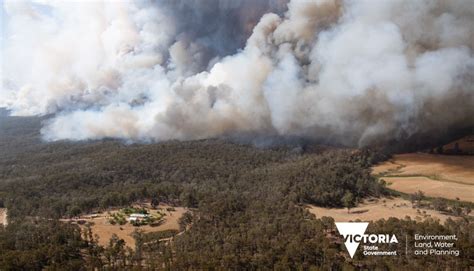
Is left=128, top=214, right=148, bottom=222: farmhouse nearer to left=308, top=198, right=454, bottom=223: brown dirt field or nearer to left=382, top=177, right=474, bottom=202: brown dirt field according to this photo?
left=308, top=198, right=454, bottom=223: brown dirt field

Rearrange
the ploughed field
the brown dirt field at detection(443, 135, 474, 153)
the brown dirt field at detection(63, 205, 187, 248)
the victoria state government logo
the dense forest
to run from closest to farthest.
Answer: the victoria state government logo
the dense forest
the brown dirt field at detection(63, 205, 187, 248)
the ploughed field
the brown dirt field at detection(443, 135, 474, 153)

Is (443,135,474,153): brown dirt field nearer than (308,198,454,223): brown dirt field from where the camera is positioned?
No

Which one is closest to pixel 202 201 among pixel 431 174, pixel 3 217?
pixel 3 217

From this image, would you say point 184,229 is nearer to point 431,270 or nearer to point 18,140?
point 431,270

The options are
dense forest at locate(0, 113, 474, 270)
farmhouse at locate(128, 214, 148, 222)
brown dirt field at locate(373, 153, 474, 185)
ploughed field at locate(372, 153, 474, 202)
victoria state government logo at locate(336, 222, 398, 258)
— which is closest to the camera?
victoria state government logo at locate(336, 222, 398, 258)

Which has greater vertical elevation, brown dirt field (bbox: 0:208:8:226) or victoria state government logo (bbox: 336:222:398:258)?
brown dirt field (bbox: 0:208:8:226)

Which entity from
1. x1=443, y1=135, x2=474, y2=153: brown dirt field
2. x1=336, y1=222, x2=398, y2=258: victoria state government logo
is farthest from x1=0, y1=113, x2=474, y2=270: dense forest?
x1=443, y1=135, x2=474, y2=153: brown dirt field
